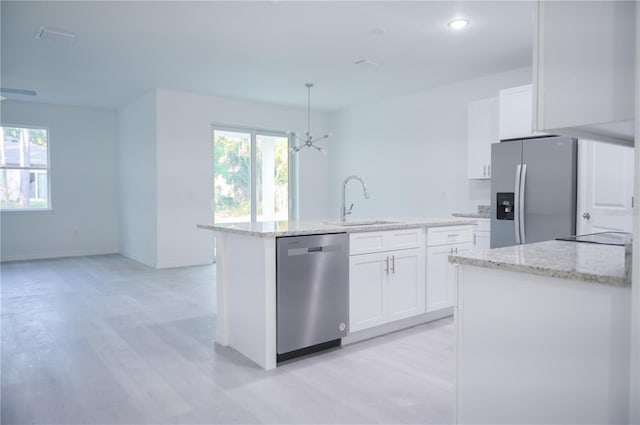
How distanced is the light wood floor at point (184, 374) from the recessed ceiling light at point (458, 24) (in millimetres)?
2668

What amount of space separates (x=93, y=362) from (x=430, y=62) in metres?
4.50

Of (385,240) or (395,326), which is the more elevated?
(385,240)

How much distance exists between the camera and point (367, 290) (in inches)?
123

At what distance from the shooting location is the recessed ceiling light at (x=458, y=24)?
12.4 feet

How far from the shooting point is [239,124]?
7066 millimetres

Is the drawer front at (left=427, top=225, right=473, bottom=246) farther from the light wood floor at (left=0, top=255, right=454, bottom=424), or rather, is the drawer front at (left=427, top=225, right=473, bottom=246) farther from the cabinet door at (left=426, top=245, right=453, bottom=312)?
the light wood floor at (left=0, top=255, right=454, bottom=424)

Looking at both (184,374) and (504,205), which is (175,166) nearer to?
(184,374)

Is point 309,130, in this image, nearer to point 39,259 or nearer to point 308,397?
point 39,259

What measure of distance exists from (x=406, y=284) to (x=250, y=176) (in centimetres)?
450

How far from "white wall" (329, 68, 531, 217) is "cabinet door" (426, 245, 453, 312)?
2.30 meters

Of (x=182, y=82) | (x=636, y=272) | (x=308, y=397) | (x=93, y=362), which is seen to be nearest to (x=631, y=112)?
(x=636, y=272)

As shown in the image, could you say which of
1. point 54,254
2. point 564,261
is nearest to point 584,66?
point 564,261

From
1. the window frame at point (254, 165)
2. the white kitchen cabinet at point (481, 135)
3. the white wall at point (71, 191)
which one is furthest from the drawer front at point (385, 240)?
the white wall at point (71, 191)

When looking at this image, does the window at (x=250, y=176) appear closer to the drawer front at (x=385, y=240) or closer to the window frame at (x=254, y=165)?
the window frame at (x=254, y=165)
